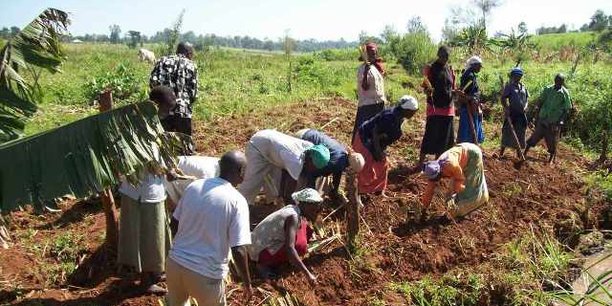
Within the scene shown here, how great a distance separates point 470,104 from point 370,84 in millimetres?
1493

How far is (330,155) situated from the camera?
5.75m

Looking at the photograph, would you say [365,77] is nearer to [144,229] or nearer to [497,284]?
[497,284]

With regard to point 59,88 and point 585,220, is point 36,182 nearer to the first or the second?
point 585,220

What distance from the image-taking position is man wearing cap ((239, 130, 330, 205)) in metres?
5.38

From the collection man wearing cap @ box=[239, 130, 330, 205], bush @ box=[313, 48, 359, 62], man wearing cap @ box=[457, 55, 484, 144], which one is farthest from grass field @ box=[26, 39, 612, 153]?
bush @ box=[313, 48, 359, 62]

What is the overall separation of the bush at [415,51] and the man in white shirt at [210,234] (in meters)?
15.1

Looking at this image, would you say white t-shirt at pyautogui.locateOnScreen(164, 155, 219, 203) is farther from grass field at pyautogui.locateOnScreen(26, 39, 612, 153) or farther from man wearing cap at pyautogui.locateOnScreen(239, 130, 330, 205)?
grass field at pyautogui.locateOnScreen(26, 39, 612, 153)

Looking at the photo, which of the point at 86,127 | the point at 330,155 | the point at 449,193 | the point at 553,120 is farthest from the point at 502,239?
the point at 86,127

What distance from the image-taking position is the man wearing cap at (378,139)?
21.2 feet

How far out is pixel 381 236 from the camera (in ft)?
20.5

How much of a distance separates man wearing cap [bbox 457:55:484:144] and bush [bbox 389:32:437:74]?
32.5 ft

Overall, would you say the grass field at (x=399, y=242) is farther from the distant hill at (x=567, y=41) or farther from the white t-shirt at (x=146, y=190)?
the distant hill at (x=567, y=41)

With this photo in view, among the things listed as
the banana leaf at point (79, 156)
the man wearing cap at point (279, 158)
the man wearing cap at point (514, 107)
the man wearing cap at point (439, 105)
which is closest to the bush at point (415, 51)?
the man wearing cap at point (514, 107)

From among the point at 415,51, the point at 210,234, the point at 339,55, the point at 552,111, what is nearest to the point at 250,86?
the point at 415,51
